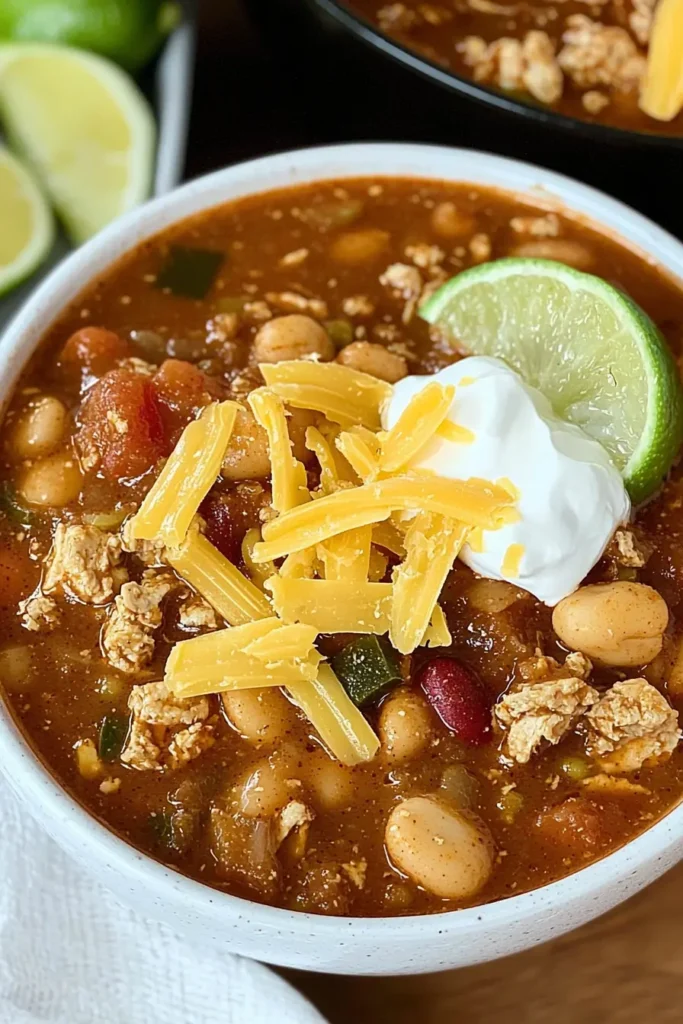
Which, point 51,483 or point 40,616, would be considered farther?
point 51,483

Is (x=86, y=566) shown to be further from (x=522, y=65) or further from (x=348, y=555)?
(x=522, y=65)

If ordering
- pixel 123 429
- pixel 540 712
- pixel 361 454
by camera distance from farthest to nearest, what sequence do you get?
1. pixel 123 429
2. pixel 361 454
3. pixel 540 712

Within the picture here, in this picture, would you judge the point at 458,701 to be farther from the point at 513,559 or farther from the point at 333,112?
the point at 333,112

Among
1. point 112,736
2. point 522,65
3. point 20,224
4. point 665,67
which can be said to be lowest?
point 20,224

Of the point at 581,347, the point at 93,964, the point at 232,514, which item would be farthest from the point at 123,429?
the point at 93,964

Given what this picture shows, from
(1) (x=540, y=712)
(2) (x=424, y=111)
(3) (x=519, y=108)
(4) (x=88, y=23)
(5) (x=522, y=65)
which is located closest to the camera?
(1) (x=540, y=712)

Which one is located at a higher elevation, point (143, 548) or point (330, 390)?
point (330, 390)

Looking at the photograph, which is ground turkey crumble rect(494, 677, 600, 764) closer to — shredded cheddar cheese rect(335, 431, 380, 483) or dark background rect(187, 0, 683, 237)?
shredded cheddar cheese rect(335, 431, 380, 483)
